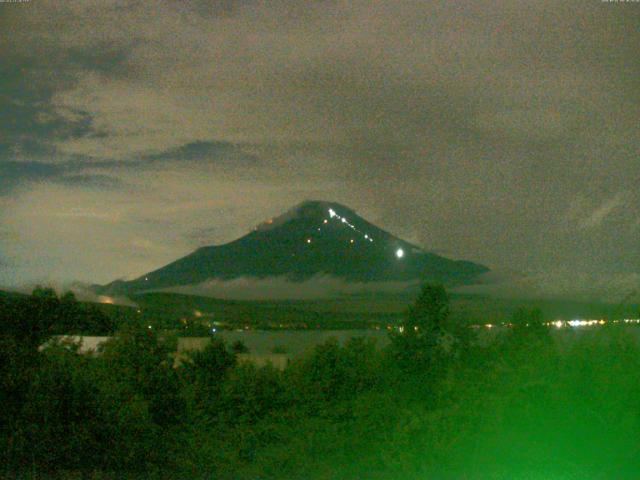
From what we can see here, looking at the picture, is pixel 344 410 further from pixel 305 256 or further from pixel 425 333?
pixel 305 256

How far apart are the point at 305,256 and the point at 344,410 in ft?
111

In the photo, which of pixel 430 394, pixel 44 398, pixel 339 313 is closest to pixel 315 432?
pixel 430 394

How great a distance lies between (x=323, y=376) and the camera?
17.2 m

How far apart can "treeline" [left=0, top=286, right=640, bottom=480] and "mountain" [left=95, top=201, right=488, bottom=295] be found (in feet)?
60.9

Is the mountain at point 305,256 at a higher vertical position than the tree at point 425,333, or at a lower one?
higher

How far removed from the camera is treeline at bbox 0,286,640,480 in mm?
8828

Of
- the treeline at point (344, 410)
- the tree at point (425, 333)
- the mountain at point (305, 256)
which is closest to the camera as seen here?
the treeline at point (344, 410)

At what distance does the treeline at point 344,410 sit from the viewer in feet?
29.0

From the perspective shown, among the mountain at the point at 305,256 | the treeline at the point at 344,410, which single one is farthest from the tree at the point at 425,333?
the mountain at the point at 305,256

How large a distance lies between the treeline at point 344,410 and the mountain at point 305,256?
1856 cm

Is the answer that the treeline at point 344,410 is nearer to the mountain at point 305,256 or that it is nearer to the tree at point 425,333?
the tree at point 425,333

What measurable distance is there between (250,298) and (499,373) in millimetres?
30933

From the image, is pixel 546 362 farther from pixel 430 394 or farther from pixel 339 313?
pixel 339 313

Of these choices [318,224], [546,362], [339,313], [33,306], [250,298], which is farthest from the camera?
[318,224]
